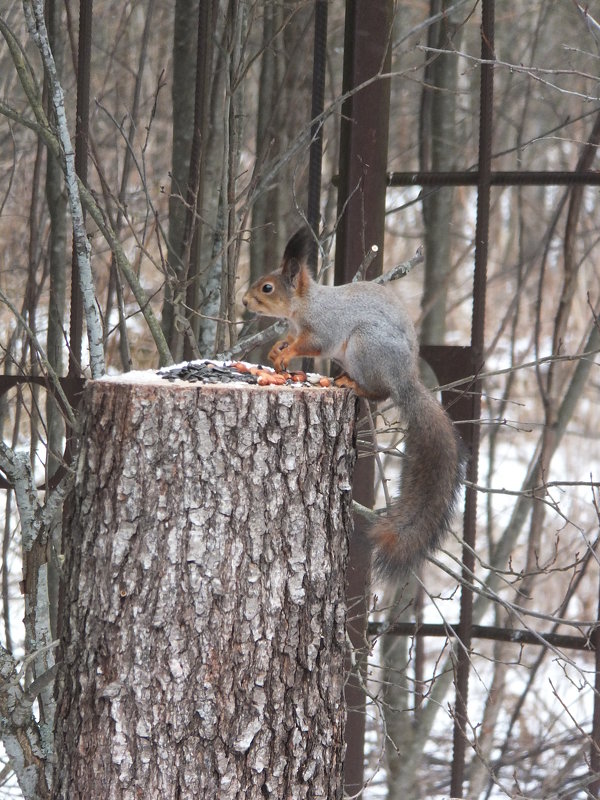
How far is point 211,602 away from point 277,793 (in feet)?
1.13

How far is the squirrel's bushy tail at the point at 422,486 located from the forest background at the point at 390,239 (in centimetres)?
37

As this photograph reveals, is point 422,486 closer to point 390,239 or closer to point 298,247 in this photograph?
point 298,247

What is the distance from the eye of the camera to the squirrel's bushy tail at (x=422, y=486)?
206cm

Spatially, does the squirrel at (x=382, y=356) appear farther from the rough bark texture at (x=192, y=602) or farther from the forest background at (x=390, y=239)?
the rough bark texture at (x=192, y=602)

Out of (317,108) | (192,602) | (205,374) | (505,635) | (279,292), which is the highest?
(317,108)

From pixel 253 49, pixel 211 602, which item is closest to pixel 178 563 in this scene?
pixel 211 602

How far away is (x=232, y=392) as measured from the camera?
1.69 meters

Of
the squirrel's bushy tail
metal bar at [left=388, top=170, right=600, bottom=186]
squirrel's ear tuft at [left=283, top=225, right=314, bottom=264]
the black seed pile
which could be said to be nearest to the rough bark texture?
the black seed pile

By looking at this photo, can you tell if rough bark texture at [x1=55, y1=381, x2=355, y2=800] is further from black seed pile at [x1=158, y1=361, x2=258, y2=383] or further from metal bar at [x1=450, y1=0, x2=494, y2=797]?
metal bar at [x1=450, y1=0, x2=494, y2=797]

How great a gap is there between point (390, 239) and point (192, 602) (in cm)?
443

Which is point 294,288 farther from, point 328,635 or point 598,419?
point 598,419

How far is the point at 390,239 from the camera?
5.84 meters

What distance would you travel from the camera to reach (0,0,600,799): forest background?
278 centimetres

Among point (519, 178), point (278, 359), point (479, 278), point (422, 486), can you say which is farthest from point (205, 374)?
point (519, 178)
